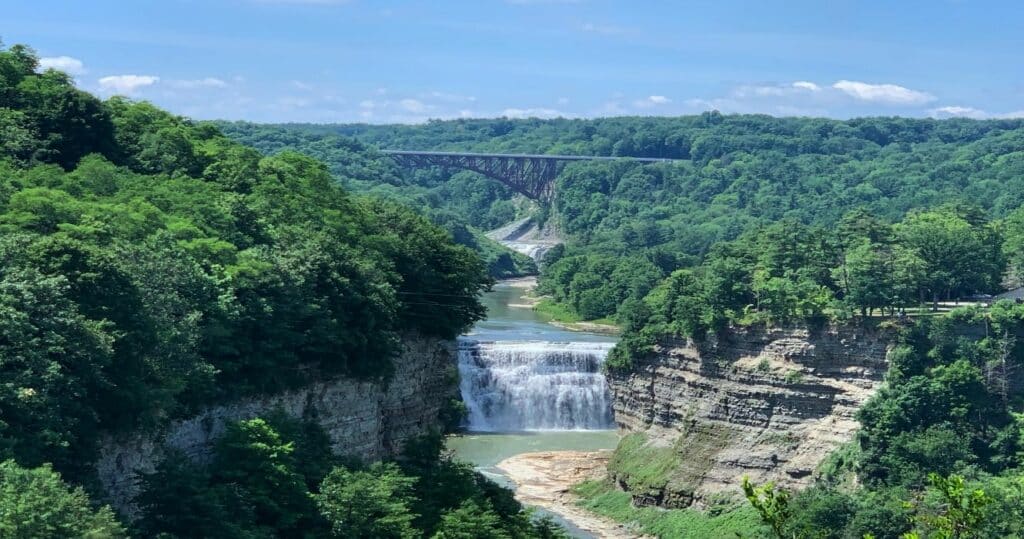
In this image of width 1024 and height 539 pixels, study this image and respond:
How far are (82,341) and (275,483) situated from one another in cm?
686

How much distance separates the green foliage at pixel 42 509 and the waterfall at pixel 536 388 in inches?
2055

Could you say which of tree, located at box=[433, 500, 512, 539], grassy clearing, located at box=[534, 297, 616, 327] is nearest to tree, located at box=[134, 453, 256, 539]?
tree, located at box=[433, 500, 512, 539]

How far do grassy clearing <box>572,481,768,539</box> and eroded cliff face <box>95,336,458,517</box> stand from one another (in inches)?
466

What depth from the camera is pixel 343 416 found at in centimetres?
4984

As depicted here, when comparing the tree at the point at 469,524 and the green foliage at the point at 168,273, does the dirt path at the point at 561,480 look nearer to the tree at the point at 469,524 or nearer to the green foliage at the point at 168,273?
the green foliage at the point at 168,273

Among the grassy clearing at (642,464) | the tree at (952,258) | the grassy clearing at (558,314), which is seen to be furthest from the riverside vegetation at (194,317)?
the grassy clearing at (558,314)

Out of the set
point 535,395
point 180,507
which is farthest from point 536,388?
point 180,507

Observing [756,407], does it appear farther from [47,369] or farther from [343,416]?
[47,369]

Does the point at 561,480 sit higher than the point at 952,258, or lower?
lower

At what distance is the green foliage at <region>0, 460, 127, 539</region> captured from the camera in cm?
3139

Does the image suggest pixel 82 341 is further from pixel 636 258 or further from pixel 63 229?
pixel 636 258

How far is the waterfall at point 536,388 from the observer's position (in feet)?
279

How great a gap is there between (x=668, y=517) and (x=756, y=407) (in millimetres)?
6147

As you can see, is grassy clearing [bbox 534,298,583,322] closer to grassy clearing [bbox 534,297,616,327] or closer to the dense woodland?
grassy clearing [bbox 534,297,616,327]
